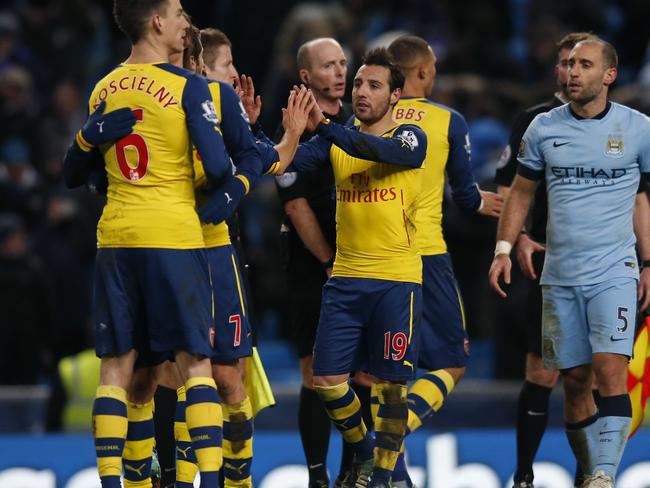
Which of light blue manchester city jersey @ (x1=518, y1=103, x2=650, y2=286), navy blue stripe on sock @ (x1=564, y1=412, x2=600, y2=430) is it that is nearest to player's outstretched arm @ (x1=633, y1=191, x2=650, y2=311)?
light blue manchester city jersey @ (x1=518, y1=103, x2=650, y2=286)

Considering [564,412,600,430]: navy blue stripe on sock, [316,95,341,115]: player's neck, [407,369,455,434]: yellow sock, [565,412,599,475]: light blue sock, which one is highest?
[316,95,341,115]: player's neck

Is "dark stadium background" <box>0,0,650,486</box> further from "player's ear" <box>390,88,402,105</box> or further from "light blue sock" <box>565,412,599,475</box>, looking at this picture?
"player's ear" <box>390,88,402,105</box>

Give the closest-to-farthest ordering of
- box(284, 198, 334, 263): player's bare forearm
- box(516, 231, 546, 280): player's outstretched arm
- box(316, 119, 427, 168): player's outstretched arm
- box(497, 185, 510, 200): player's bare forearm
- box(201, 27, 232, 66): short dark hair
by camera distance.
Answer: box(316, 119, 427, 168): player's outstretched arm
box(201, 27, 232, 66): short dark hair
box(516, 231, 546, 280): player's outstretched arm
box(284, 198, 334, 263): player's bare forearm
box(497, 185, 510, 200): player's bare forearm

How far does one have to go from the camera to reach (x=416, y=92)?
8281mm

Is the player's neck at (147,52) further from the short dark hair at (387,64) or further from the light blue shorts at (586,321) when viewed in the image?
the light blue shorts at (586,321)

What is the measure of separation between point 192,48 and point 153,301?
137 cm

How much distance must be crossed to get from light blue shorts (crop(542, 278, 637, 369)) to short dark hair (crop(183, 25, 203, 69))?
2.16 m

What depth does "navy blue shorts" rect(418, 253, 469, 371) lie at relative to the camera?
809 centimetres

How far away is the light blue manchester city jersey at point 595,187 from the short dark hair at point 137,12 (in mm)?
2189

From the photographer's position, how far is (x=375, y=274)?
291 inches

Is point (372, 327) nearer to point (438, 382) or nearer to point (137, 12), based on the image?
point (438, 382)

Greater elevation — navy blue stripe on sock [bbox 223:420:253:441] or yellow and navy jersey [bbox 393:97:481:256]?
yellow and navy jersey [bbox 393:97:481:256]

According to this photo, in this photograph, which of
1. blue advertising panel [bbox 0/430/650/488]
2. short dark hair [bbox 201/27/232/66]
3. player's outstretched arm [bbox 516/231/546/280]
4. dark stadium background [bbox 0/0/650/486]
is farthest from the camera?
dark stadium background [bbox 0/0/650/486]

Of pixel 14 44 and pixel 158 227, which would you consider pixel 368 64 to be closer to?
pixel 158 227
